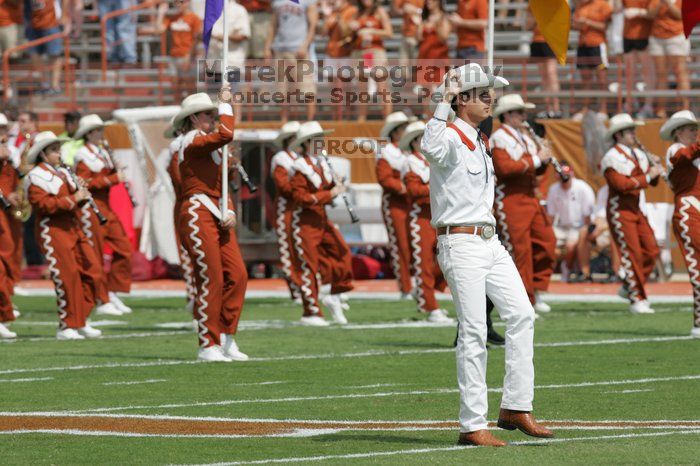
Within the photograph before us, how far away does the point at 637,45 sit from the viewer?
26734mm

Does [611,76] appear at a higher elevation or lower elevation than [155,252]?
higher

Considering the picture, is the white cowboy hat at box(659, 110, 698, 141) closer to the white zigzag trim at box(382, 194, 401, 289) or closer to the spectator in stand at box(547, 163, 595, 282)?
the white zigzag trim at box(382, 194, 401, 289)

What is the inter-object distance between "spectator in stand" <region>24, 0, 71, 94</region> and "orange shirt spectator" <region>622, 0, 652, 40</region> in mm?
10184

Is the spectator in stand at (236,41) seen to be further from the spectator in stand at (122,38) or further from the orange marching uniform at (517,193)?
the orange marching uniform at (517,193)

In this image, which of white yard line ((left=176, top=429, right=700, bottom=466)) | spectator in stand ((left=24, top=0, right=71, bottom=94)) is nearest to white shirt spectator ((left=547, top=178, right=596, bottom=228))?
spectator in stand ((left=24, top=0, right=71, bottom=94))

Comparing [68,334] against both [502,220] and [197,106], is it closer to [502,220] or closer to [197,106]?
[197,106]

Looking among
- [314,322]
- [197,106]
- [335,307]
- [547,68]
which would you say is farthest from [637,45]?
[197,106]

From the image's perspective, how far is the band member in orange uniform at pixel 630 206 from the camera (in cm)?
1878

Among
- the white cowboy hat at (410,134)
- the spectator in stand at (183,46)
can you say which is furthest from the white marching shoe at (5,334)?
the spectator in stand at (183,46)

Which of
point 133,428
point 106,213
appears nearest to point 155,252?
point 106,213

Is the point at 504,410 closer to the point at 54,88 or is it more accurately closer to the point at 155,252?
the point at 155,252

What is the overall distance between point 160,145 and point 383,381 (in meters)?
14.8

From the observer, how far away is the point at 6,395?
12.1m

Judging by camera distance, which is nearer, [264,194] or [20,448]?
[20,448]
